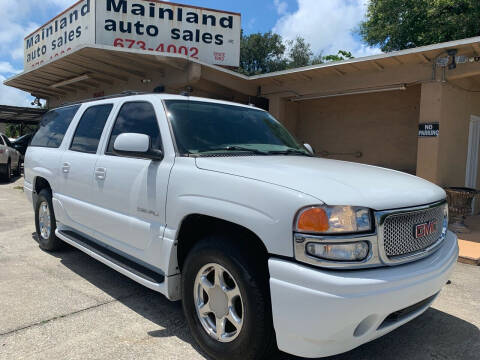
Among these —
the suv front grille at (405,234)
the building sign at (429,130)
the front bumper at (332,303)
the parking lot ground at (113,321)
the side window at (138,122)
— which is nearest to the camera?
the front bumper at (332,303)

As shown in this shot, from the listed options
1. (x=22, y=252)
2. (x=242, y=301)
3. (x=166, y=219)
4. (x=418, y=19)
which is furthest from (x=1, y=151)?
(x=418, y=19)

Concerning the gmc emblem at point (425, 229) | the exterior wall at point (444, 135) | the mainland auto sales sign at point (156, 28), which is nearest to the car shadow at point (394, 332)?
the gmc emblem at point (425, 229)

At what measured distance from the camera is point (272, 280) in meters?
2.29

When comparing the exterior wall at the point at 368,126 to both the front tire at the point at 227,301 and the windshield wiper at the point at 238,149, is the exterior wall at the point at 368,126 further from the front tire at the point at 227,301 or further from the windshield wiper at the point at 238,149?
the front tire at the point at 227,301

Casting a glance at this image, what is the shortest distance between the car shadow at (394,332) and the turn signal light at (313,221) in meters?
1.17

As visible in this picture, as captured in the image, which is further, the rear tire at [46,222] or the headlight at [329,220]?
the rear tire at [46,222]

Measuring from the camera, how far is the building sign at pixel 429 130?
7.72 m

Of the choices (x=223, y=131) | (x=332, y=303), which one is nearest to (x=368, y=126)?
(x=223, y=131)

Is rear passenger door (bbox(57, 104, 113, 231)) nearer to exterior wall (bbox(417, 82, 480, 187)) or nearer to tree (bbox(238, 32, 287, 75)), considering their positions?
exterior wall (bbox(417, 82, 480, 187))

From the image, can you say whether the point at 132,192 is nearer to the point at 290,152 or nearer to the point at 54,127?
the point at 290,152

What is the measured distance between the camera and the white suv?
7.32 ft

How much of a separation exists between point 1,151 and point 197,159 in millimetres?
13113

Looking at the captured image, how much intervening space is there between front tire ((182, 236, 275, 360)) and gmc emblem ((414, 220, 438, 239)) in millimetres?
1059

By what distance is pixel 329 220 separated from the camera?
224 cm
